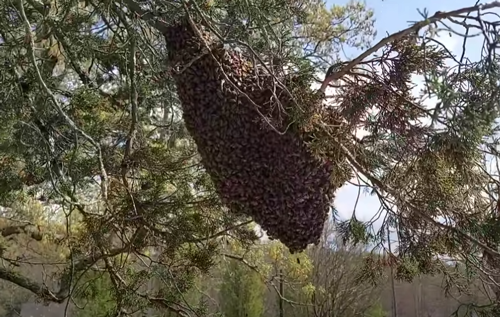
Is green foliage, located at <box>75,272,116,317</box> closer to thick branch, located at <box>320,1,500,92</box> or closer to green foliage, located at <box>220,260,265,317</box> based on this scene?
thick branch, located at <box>320,1,500,92</box>

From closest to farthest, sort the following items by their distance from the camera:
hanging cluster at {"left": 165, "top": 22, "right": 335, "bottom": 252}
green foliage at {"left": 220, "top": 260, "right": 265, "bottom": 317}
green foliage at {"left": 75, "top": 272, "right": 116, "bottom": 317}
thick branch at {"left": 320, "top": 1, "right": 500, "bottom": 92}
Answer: thick branch at {"left": 320, "top": 1, "right": 500, "bottom": 92} → hanging cluster at {"left": 165, "top": 22, "right": 335, "bottom": 252} → green foliage at {"left": 75, "top": 272, "right": 116, "bottom": 317} → green foliage at {"left": 220, "top": 260, "right": 265, "bottom": 317}

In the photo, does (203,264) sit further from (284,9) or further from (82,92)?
(284,9)

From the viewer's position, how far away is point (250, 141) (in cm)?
163

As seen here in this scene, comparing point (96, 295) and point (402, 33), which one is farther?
point (96, 295)

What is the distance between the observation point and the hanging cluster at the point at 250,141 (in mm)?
1618

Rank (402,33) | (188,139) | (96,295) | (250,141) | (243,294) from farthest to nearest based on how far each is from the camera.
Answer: (243,294) < (96,295) < (188,139) < (250,141) < (402,33)

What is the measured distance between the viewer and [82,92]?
290 cm

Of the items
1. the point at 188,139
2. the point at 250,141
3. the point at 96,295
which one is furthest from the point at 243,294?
the point at 250,141

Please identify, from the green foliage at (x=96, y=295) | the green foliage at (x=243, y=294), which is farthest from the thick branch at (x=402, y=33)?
the green foliage at (x=243, y=294)

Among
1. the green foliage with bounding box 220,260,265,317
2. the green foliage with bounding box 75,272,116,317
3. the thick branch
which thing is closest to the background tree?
the thick branch

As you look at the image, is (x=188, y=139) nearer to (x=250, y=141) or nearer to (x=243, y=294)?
(x=250, y=141)

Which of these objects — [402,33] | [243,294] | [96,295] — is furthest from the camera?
[243,294]

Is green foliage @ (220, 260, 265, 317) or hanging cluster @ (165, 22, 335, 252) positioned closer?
hanging cluster @ (165, 22, 335, 252)

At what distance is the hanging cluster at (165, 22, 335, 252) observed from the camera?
1618 mm
